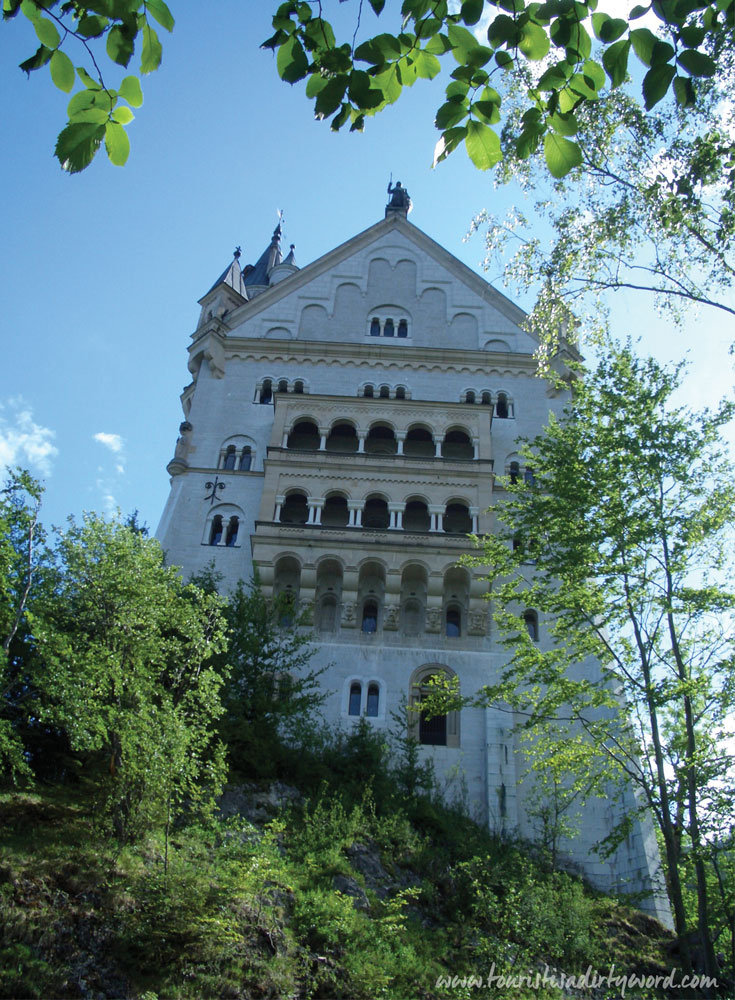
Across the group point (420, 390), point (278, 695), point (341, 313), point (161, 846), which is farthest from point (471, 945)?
point (341, 313)

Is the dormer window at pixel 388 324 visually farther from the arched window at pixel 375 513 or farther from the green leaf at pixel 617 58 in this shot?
the green leaf at pixel 617 58

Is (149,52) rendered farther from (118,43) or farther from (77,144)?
(77,144)

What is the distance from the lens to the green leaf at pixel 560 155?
17.5 ft

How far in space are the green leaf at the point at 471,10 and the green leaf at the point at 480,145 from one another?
0.65 meters

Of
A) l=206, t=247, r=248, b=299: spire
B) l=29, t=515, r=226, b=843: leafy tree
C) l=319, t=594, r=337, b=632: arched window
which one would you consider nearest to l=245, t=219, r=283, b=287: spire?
l=206, t=247, r=248, b=299: spire

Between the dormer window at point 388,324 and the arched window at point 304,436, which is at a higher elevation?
the dormer window at point 388,324

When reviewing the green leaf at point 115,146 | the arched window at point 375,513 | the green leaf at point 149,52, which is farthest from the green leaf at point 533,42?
the arched window at point 375,513

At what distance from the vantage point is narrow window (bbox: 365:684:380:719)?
2614cm

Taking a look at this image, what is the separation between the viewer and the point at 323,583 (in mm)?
28781

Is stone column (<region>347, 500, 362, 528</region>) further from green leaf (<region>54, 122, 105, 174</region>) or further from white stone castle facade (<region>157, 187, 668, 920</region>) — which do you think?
green leaf (<region>54, 122, 105, 174</region>)

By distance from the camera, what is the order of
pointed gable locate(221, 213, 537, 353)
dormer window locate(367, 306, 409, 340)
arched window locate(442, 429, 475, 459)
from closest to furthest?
arched window locate(442, 429, 475, 459)
pointed gable locate(221, 213, 537, 353)
dormer window locate(367, 306, 409, 340)

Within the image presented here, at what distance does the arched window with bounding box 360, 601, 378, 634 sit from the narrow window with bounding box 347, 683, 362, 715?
6.60 ft

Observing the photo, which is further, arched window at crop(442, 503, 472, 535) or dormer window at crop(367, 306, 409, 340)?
dormer window at crop(367, 306, 409, 340)

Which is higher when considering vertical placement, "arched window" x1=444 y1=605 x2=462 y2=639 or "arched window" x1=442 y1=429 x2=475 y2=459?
"arched window" x1=442 y1=429 x2=475 y2=459
